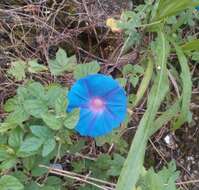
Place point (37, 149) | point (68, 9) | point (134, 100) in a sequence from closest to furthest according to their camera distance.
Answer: point (37, 149) → point (134, 100) → point (68, 9)

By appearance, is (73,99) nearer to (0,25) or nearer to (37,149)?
(37,149)

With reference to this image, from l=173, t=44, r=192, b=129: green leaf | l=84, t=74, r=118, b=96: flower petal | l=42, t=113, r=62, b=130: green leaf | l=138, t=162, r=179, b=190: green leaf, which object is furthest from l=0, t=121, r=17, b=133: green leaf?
l=173, t=44, r=192, b=129: green leaf

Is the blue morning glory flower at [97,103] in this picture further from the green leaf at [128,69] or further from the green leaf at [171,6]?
the green leaf at [171,6]

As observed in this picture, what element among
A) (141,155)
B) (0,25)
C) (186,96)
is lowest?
(141,155)

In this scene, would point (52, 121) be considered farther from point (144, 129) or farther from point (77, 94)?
point (144, 129)

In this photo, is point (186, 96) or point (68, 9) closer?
point (186, 96)

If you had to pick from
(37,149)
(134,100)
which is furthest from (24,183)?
(134,100)

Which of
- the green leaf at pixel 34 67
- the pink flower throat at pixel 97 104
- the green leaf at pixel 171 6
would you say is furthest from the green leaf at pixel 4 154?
the green leaf at pixel 171 6
